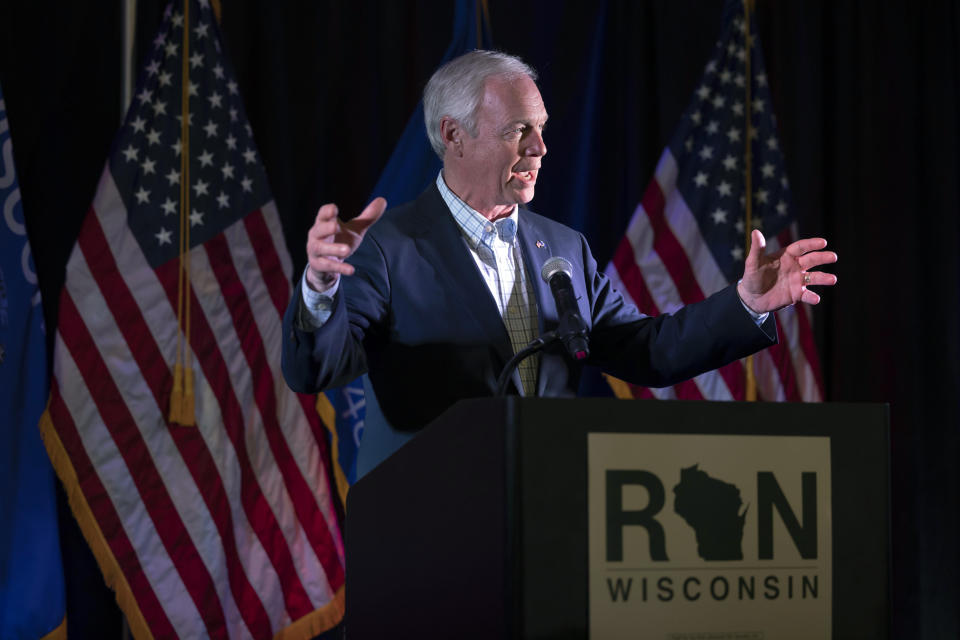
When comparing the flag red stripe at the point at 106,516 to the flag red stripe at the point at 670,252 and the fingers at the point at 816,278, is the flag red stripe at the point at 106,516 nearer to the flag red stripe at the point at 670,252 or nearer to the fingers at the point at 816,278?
the flag red stripe at the point at 670,252

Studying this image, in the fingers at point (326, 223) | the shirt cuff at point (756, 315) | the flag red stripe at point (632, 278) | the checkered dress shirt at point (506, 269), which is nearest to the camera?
the fingers at point (326, 223)

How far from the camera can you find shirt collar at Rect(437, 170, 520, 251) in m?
2.10

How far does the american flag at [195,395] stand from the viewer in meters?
3.13

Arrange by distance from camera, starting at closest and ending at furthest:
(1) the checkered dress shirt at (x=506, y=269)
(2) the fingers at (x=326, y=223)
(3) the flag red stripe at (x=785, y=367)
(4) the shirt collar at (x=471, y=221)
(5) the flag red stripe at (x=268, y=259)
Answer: (2) the fingers at (x=326, y=223)
(1) the checkered dress shirt at (x=506, y=269)
(4) the shirt collar at (x=471, y=221)
(5) the flag red stripe at (x=268, y=259)
(3) the flag red stripe at (x=785, y=367)

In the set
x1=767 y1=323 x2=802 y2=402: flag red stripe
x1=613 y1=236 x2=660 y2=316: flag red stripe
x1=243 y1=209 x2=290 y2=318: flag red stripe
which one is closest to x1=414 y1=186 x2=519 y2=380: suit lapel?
x1=243 y1=209 x2=290 y2=318: flag red stripe

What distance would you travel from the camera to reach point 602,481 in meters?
1.14

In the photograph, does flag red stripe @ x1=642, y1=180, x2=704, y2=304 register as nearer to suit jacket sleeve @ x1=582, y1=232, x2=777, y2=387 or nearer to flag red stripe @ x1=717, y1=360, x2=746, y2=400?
flag red stripe @ x1=717, y1=360, x2=746, y2=400

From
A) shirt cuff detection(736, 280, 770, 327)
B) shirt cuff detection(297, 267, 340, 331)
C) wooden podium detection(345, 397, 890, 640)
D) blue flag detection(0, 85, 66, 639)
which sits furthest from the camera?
blue flag detection(0, 85, 66, 639)

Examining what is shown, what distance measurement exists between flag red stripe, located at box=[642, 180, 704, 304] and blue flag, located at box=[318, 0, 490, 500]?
2.93 feet

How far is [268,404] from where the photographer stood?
3395 millimetres

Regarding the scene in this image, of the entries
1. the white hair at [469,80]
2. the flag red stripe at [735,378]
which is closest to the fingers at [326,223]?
the white hair at [469,80]

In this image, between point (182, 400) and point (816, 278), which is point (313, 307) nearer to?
point (816, 278)

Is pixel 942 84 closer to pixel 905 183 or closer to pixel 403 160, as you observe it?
pixel 905 183

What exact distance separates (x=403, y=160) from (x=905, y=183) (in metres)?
2.31
